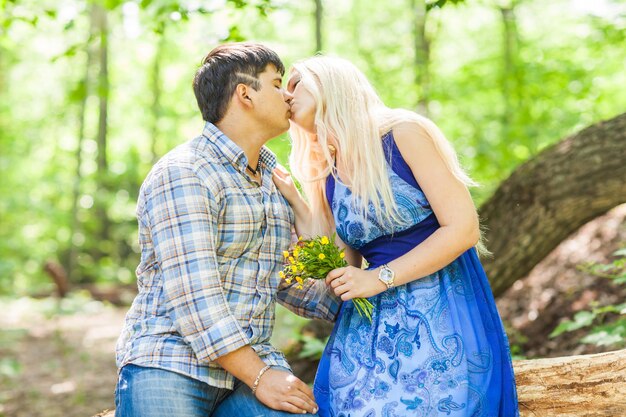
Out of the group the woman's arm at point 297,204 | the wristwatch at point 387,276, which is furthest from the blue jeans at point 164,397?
the woman's arm at point 297,204

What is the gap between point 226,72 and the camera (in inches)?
102

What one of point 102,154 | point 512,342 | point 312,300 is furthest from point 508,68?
point 102,154

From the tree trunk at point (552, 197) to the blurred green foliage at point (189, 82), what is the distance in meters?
0.83

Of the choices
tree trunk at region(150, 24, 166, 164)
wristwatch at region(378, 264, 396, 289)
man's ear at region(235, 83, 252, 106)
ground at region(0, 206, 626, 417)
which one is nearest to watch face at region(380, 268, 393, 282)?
wristwatch at region(378, 264, 396, 289)

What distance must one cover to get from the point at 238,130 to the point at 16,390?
16.6 ft

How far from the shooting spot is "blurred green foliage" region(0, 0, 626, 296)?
21.2ft

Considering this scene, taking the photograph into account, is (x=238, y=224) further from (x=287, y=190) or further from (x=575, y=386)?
(x=575, y=386)

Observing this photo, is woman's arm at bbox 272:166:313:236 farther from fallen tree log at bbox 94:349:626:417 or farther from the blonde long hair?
fallen tree log at bbox 94:349:626:417

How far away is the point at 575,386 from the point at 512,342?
→ 231cm

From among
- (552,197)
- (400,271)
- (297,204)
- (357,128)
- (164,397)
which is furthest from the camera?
(552,197)

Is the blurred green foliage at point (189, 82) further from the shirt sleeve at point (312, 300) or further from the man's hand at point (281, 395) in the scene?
the man's hand at point (281, 395)

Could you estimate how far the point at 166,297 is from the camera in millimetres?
2326

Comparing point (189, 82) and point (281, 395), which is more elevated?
point (189, 82)

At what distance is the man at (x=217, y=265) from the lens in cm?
228
